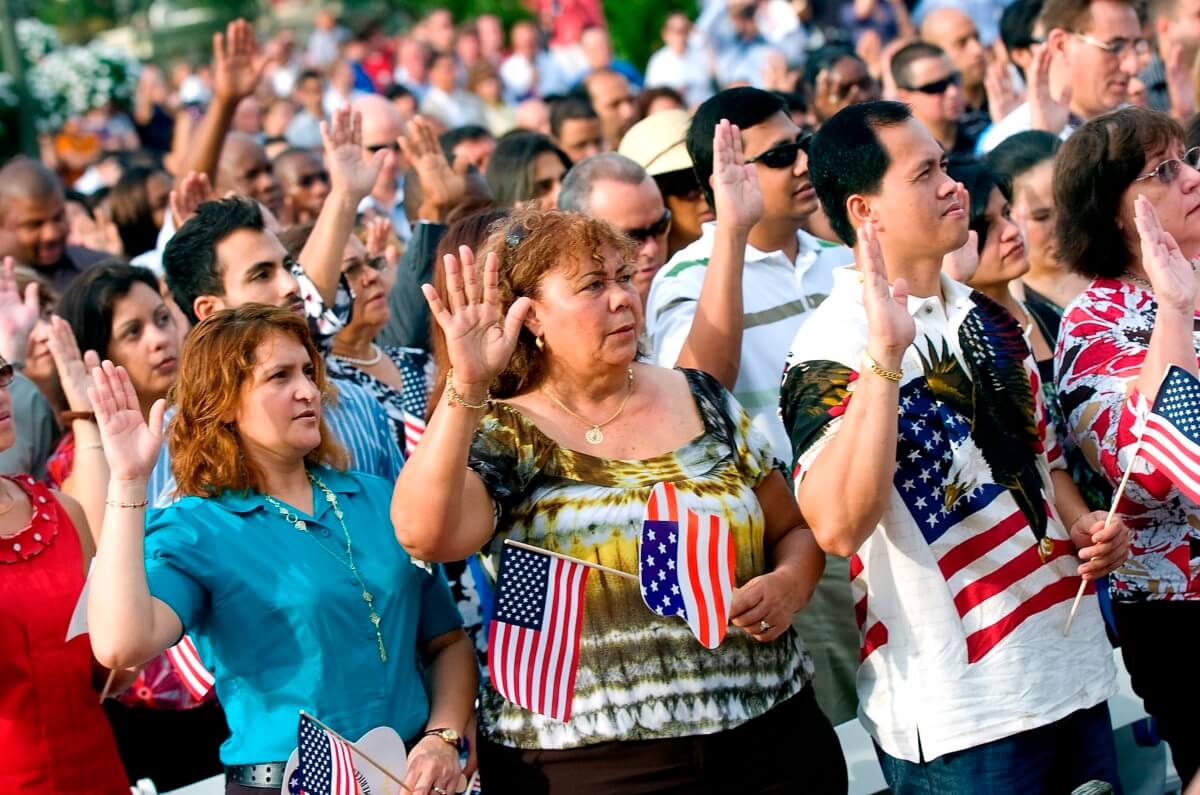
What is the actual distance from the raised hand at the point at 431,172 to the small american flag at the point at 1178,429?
3445mm

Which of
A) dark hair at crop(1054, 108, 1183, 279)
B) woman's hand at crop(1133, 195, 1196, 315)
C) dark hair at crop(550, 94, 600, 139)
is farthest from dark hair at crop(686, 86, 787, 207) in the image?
dark hair at crop(550, 94, 600, 139)

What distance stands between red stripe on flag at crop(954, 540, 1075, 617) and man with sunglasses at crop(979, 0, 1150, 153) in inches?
161

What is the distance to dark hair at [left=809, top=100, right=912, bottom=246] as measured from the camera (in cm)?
381

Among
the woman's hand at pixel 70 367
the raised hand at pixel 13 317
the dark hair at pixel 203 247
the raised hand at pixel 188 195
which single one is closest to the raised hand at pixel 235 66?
the raised hand at pixel 188 195

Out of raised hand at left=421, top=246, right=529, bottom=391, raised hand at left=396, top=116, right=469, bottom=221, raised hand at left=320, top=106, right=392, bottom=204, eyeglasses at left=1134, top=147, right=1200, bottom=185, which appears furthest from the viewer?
raised hand at left=396, top=116, right=469, bottom=221

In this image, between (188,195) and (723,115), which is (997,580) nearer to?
(723,115)

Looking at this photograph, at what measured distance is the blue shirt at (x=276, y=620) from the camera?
11.4ft

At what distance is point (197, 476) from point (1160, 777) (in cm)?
318

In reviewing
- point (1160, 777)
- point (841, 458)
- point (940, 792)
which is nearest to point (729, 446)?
point (841, 458)

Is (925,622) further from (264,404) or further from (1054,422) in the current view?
(264,404)

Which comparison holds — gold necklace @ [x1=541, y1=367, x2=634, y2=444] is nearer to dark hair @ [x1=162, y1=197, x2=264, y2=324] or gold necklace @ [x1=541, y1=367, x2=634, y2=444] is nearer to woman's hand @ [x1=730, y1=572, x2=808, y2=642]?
woman's hand @ [x1=730, y1=572, x2=808, y2=642]

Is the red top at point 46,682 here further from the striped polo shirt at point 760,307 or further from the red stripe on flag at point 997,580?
the red stripe on flag at point 997,580

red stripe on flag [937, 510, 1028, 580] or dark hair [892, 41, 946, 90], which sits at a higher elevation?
dark hair [892, 41, 946, 90]

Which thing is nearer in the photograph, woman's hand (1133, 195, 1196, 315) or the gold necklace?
the gold necklace
